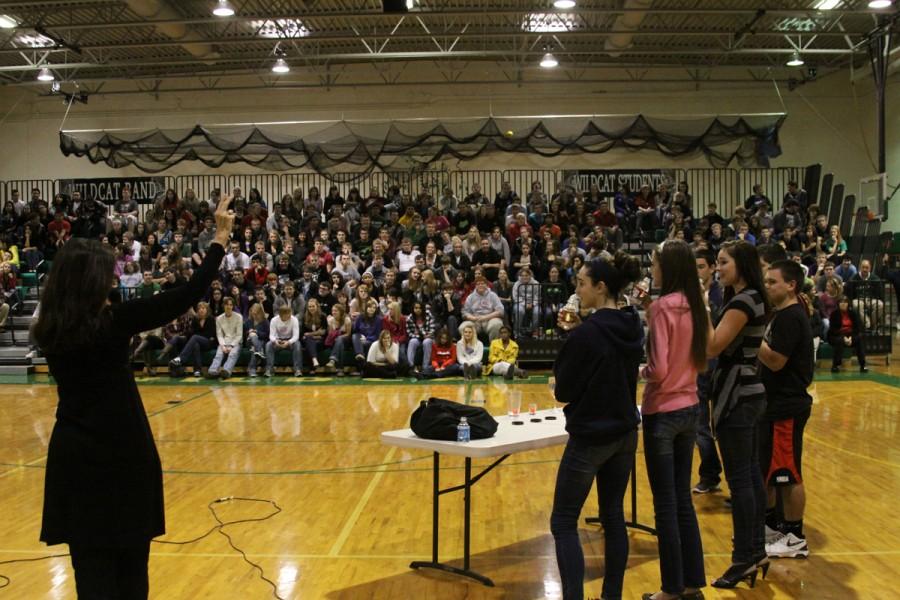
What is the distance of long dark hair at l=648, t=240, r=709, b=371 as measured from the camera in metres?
3.66

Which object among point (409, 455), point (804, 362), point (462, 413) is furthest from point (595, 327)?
point (409, 455)

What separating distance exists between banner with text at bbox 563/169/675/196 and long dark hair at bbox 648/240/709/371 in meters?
17.3

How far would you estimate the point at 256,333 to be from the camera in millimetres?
13742

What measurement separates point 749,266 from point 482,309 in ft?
31.8

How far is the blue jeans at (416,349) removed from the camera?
513 inches

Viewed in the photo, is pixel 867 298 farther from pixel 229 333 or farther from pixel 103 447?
pixel 103 447

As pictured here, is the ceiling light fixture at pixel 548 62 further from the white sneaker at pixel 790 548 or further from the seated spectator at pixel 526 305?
the white sneaker at pixel 790 548

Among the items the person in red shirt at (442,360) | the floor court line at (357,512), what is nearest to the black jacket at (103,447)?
the floor court line at (357,512)

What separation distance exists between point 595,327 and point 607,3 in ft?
48.8

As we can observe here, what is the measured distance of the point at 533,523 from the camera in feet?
17.3

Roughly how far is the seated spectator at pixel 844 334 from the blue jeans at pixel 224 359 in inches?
365

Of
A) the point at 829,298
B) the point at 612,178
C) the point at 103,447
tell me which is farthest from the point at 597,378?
the point at 612,178

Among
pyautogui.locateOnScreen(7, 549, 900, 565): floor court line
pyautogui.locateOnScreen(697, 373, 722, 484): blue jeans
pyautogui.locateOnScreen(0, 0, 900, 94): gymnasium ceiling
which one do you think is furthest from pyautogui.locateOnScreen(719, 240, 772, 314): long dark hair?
pyautogui.locateOnScreen(0, 0, 900, 94): gymnasium ceiling

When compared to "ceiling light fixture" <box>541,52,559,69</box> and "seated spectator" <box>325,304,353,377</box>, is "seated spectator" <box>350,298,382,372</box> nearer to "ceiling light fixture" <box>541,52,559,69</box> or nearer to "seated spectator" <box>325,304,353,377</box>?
"seated spectator" <box>325,304,353,377</box>
